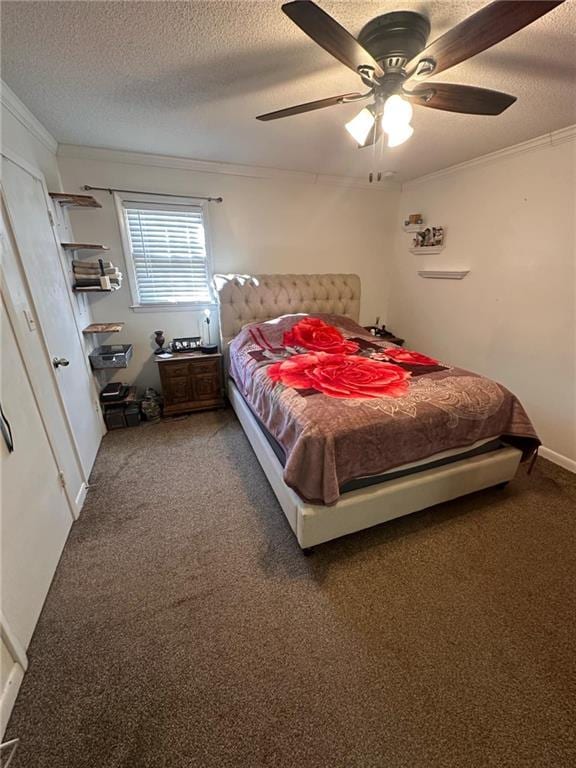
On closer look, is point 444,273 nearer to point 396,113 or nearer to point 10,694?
point 396,113

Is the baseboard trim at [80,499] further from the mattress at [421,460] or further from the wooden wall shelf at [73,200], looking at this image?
the wooden wall shelf at [73,200]

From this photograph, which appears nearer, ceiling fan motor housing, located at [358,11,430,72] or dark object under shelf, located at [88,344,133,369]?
ceiling fan motor housing, located at [358,11,430,72]

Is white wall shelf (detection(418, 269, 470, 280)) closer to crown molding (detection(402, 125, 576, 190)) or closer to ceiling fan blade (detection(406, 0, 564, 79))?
crown molding (detection(402, 125, 576, 190))

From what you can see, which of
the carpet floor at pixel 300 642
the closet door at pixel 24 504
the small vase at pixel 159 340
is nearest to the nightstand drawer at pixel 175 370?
the small vase at pixel 159 340

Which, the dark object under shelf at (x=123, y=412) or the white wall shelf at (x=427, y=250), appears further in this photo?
the white wall shelf at (x=427, y=250)

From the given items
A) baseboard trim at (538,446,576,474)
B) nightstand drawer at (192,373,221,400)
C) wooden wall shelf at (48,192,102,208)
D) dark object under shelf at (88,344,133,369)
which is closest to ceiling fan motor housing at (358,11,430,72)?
wooden wall shelf at (48,192,102,208)

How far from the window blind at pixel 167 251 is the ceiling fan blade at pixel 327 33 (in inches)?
93.0

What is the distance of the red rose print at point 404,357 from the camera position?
2.40 metres

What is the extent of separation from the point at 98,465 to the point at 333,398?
79.9 inches

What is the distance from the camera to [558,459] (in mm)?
2551

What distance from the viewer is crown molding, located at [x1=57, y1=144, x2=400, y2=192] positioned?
8.81 feet

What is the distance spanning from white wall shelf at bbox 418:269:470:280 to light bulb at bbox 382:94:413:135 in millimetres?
2115

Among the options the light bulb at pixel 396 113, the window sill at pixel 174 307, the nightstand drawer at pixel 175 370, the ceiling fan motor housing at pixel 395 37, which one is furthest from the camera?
the window sill at pixel 174 307

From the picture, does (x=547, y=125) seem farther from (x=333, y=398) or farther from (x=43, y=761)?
(x=43, y=761)
